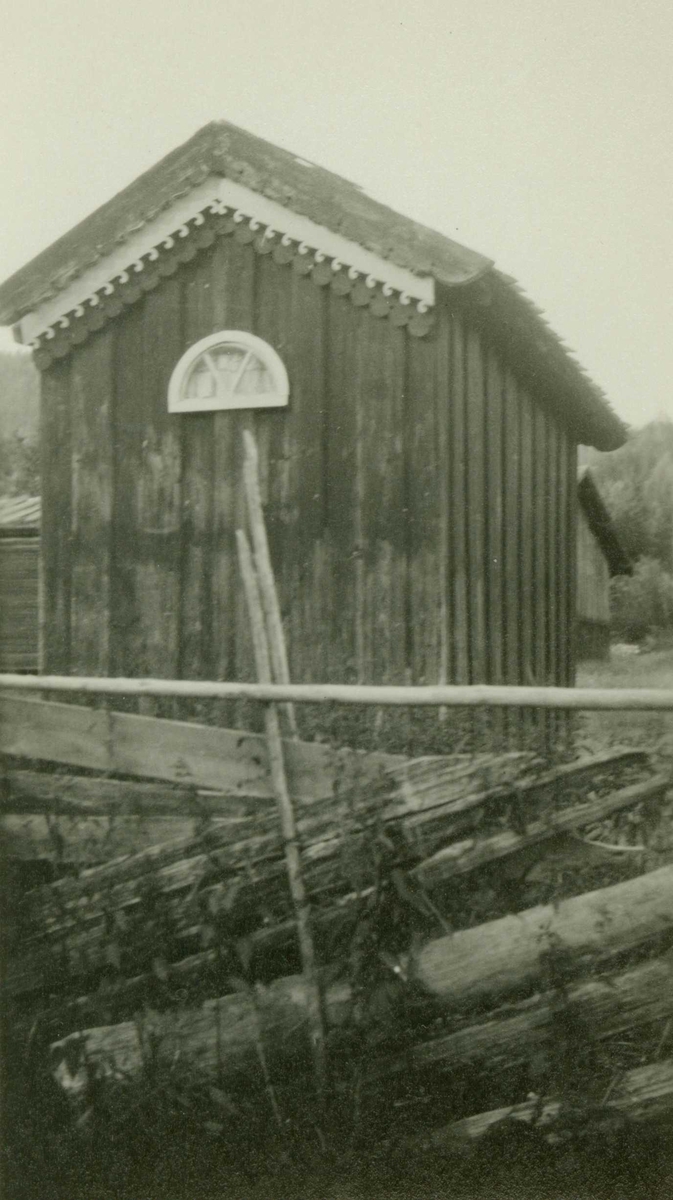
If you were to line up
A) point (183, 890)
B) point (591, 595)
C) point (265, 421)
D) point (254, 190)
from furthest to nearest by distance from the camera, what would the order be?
1. point (591, 595)
2. point (265, 421)
3. point (254, 190)
4. point (183, 890)

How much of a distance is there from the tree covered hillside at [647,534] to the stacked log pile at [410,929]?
2080mm

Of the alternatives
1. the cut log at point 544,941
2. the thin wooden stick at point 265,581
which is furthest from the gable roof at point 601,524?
the cut log at point 544,941

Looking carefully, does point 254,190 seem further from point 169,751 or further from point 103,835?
point 103,835

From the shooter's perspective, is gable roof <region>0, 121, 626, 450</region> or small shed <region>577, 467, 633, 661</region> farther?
small shed <region>577, 467, 633, 661</region>

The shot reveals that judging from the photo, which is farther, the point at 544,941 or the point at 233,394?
the point at 233,394

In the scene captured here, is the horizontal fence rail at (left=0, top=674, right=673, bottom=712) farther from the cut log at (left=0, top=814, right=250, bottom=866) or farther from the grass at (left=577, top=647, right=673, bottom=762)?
the cut log at (left=0, top=814, right=250, bottom=866)

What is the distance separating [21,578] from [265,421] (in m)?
2.02

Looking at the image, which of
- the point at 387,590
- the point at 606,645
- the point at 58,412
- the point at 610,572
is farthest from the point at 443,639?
the point at 58,412

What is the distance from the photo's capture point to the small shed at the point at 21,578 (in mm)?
7242

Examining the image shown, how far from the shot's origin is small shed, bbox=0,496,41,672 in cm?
724

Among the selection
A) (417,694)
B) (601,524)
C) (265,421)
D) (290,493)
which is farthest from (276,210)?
(417,694)

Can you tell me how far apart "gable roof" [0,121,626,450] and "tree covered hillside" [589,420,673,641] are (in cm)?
123

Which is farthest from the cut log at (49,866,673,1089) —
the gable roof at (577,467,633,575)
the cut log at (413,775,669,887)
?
the gable roof at (577,467,633,575)

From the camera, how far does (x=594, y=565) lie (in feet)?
26.4
